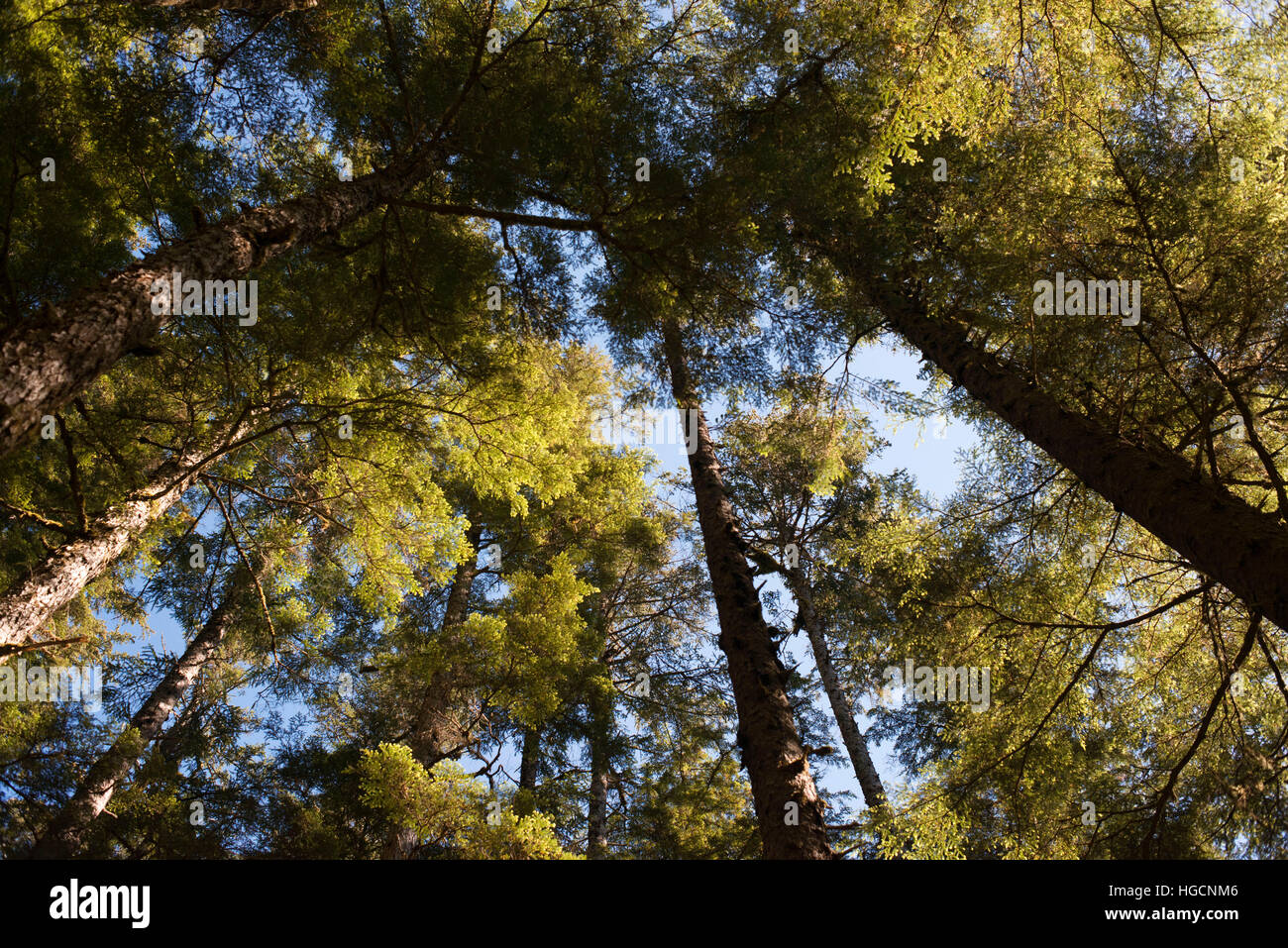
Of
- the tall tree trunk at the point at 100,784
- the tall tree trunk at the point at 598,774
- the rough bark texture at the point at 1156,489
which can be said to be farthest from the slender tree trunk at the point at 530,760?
the rough bark texture at the point at 1156,489

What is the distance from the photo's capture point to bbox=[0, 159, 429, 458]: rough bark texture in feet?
9.74

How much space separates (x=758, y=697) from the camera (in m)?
5.21

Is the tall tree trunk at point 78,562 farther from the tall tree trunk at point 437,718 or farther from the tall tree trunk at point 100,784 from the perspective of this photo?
the tall tree trunk at point 100,784

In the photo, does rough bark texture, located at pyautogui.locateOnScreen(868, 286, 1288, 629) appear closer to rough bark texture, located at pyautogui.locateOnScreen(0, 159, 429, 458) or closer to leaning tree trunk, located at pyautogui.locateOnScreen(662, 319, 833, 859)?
leaning tree trunk, located at pyautogui.locateOnScreen(662, 319, 833, 859)

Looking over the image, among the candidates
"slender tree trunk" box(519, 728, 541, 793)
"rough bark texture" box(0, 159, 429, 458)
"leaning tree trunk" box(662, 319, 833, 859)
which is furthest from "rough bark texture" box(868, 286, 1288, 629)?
"slender tree trunk" box(519, 728, 541, 793)

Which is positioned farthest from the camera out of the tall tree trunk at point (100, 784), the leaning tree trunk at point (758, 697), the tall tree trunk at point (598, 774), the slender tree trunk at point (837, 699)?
the tall tree trunk at point (598, 774)

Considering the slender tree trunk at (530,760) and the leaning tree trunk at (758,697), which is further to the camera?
the slender tree trunk at (530,760)

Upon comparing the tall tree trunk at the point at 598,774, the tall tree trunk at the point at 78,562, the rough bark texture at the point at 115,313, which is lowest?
the tall tree trunk at the point at 598,774

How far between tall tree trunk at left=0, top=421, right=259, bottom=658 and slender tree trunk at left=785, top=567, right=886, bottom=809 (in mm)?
8557

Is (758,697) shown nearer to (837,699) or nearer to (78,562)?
(78,562)

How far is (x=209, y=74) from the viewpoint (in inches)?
258

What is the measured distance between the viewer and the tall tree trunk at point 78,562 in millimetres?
4871

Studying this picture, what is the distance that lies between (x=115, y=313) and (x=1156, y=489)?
6.10 meters

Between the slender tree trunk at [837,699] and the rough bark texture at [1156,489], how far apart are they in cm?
532
